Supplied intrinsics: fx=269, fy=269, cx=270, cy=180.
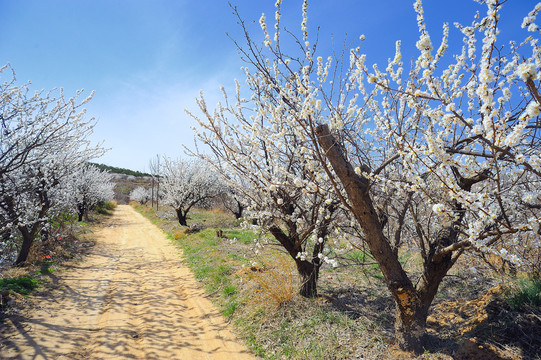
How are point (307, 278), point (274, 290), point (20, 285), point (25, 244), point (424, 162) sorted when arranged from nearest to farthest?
point (424, 162) → point (274, 290) → point (307, 278) → point (20, 285) → point (25, 244)

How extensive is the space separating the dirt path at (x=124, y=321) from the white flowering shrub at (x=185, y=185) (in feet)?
28.5

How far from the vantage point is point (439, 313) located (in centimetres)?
430

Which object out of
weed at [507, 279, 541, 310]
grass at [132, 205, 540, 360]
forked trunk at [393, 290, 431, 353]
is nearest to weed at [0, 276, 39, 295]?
grass at [132, 205, 540, 360]

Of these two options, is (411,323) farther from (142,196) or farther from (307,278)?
(142,196)

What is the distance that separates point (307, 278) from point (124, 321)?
3.26 m

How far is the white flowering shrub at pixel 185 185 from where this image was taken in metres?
16.7

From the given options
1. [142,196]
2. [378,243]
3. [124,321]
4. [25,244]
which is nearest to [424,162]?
[378,243]

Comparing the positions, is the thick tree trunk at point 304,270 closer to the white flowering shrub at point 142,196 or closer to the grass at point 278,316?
the grass at point 278,316

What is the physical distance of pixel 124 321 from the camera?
4.66 metres

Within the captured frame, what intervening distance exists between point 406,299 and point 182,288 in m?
5.10

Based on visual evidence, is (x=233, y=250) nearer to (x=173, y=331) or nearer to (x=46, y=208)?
(x=173, y=331)

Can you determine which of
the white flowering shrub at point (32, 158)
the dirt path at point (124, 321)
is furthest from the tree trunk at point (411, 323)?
the white flowering shrub at point (32, 158)

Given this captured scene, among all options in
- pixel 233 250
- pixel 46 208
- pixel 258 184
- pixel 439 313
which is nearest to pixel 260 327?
pixel 258 184

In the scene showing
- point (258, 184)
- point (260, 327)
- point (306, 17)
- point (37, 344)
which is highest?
point (306, 17)
